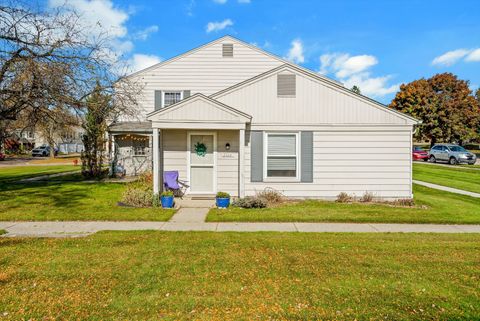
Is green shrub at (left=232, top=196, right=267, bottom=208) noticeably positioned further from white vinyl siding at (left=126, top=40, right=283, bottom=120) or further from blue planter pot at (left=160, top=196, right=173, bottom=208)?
white vinyl siding at (left=126, top=40, right=283, bottom=120)

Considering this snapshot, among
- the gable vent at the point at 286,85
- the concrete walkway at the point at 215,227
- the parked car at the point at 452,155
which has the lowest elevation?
the concrete walkway at the point at 215,227

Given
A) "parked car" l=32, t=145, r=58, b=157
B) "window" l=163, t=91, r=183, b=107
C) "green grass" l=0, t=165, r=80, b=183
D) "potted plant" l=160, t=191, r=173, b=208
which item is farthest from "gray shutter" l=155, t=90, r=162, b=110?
"parked car" l=32, t=145, r=58, b=157

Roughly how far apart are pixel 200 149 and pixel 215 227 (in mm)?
4286

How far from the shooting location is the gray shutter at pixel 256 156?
34.5 ft

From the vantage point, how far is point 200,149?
35.7 ft

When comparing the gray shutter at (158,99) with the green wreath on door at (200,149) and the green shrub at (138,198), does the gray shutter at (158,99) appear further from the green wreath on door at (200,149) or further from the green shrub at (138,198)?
the green shrub at (138,198)

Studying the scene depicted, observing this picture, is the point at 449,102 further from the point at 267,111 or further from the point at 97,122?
the point at 97,122

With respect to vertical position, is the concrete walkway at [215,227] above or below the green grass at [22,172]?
below

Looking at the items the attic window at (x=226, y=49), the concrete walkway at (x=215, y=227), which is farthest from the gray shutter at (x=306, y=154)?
the attic window at (x=226, y=49)

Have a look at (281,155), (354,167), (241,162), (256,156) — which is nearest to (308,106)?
(281,155)

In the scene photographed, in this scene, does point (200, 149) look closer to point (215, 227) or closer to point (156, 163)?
point (156, 163)

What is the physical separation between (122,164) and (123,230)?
1138cm

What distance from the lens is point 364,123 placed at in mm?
10492

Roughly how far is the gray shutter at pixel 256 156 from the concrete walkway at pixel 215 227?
315cm
